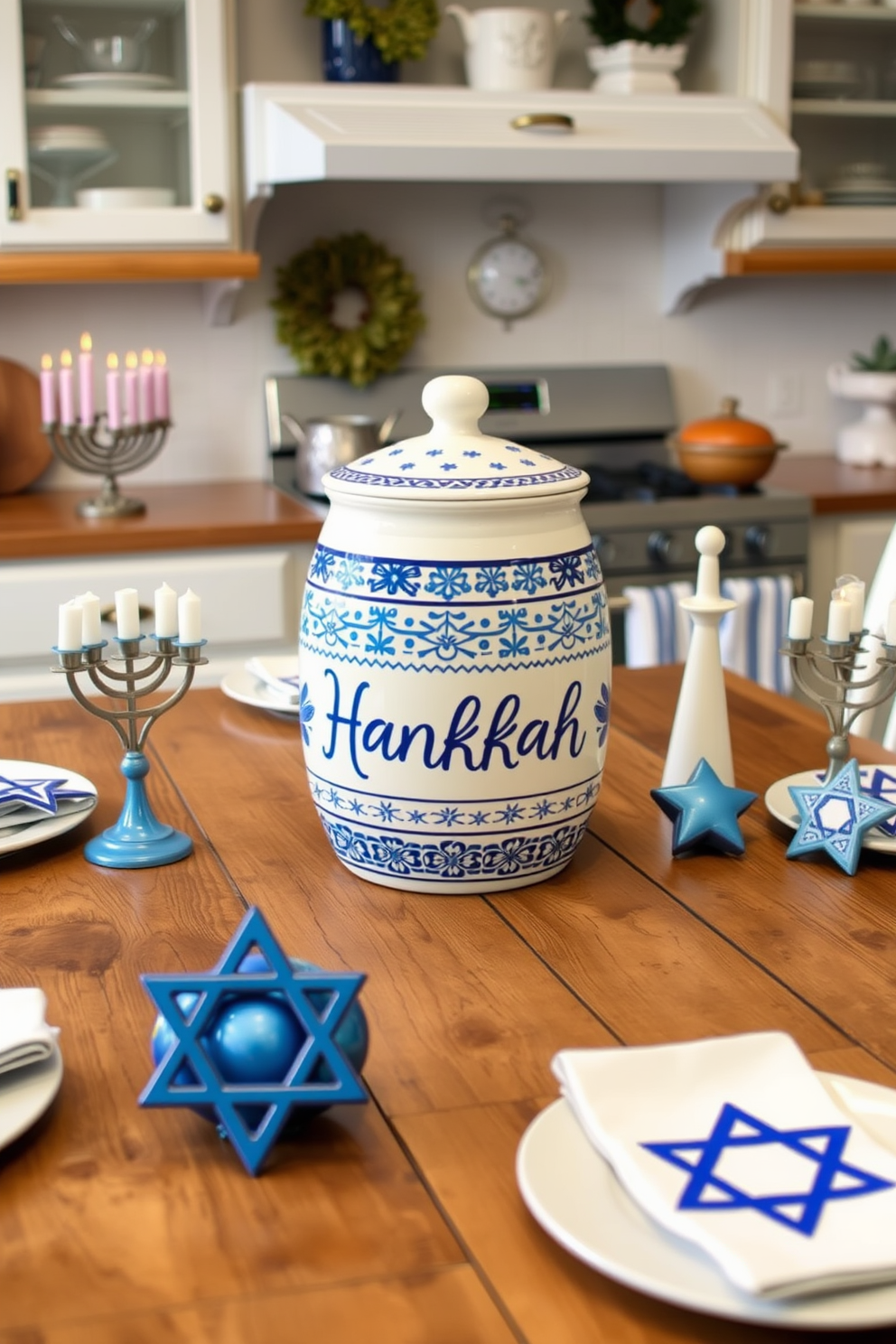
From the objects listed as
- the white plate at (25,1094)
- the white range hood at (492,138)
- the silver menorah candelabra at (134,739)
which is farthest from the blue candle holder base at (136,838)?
the white range hood at (492,138)

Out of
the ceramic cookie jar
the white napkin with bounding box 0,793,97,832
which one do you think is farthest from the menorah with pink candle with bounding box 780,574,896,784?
the white napkin with bounding box 0,793,97,832

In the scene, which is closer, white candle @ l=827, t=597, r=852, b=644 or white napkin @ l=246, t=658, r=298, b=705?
white candle @ l=827, t=597, r=852, b=644

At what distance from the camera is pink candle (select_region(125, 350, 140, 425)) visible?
2646mm

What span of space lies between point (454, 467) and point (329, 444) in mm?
1830

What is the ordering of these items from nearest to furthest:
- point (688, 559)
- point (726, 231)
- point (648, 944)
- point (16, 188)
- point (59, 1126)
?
point (59, 1126), point (648, 944), point (16, 188), point (688, 559), point (726, 231)

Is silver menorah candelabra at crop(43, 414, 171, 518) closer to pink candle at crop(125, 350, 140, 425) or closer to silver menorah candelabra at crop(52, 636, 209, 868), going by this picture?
pink candle at crop(125, 350, 140, 425)

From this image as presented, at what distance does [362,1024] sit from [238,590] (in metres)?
1.85

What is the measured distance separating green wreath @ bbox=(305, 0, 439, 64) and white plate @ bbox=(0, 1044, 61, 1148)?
2362 mm

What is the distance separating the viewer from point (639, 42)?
2846mm

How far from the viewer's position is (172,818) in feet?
3.87

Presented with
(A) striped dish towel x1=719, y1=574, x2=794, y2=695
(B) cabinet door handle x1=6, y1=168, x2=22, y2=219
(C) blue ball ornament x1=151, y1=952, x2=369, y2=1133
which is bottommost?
(A) striped dish towel x1=719, y1=574, x2=794, y2=695

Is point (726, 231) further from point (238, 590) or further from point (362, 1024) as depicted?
point (362, 1024)

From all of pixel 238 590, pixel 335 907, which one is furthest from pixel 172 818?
pixel 238 590

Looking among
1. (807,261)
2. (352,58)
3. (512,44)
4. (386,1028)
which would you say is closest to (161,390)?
(352,58)
